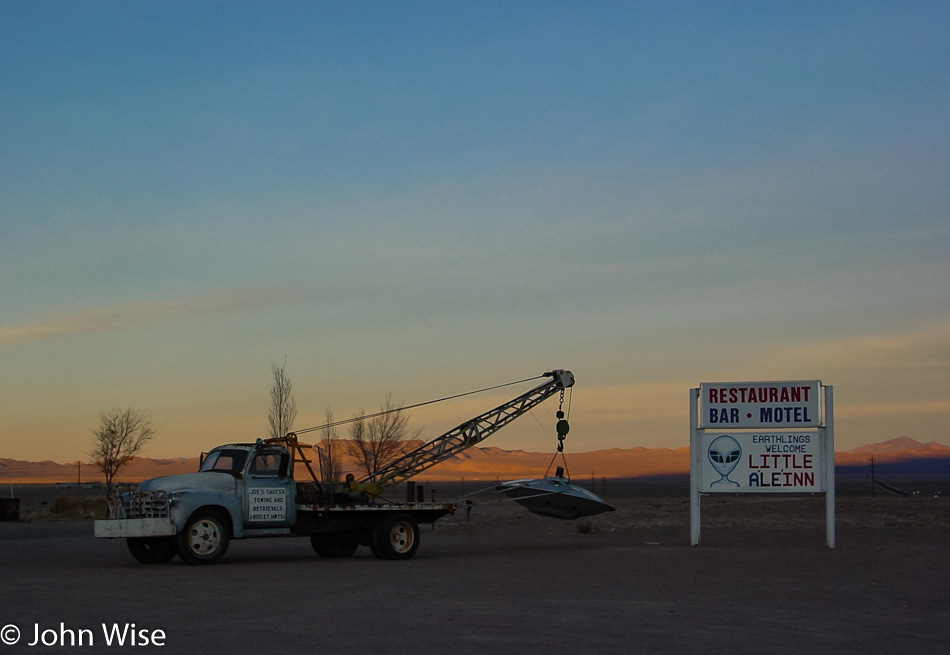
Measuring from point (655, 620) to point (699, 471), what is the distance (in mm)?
13966

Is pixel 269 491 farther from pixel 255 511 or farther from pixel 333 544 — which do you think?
pixel 333 544

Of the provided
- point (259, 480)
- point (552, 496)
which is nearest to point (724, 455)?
point (552, 496)

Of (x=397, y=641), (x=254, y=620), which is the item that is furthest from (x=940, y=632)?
(x=254, y=620)

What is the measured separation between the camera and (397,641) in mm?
Answer: 11617

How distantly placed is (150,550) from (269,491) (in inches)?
98.0

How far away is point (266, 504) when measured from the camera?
22859 mm

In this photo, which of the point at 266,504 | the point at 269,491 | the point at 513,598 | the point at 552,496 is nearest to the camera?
the point at 513,598

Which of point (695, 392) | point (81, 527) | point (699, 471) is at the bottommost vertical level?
point (81, 527)

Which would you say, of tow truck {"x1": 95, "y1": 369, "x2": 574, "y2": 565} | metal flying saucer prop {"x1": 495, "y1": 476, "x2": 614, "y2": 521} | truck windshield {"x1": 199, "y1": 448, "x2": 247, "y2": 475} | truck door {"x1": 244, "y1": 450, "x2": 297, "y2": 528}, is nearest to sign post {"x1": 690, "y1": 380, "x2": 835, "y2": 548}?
metal flying saucer prop {"x1": 495, "y1": 476, "x2": 614, "y2": 521}

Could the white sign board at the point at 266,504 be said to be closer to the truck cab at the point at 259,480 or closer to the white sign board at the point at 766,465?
the truck cab at the point at 259,480

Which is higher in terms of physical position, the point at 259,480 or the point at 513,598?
the point at 259,480

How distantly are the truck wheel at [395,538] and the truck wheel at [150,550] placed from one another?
4.24m

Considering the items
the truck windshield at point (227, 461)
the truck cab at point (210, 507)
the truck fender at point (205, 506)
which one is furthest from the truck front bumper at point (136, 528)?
the truck windshield at point (227, 461)

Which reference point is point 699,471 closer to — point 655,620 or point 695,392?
point 695,392
